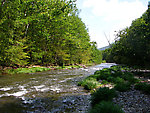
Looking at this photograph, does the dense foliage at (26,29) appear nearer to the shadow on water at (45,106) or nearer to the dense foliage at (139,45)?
the shadow on water at (45,106)

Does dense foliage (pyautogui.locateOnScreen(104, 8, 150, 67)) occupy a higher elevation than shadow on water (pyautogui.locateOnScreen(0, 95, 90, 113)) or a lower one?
higher

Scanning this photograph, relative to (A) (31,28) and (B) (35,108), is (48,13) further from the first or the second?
(B) (35,108)

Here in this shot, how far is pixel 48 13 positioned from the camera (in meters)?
23.0

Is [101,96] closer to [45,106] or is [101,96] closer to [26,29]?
[45,106]

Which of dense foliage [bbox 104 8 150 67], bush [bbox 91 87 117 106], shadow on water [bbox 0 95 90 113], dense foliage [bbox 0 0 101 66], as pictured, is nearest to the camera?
shadow on water [bbox 0 95 90 113]

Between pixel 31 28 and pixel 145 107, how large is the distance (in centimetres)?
2467

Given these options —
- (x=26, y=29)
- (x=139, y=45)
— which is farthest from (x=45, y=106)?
(x=26, y=29)

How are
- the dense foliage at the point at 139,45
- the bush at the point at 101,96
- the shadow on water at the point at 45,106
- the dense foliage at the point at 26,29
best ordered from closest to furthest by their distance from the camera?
the shadow on water at the point at 45,106, the bush at the point at 101,96, the dense foliage at the point at 139,45, the dense foliage at the point at 26,29

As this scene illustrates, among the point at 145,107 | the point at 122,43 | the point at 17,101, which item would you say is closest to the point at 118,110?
the point at 145,107

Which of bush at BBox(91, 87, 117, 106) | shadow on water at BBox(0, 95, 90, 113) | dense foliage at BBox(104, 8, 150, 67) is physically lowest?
shadow on water at BBox(0, 95, 90, 113)

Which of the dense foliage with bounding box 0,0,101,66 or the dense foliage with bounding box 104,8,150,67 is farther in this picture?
the dense foliage with bounding box 0,0,101,66

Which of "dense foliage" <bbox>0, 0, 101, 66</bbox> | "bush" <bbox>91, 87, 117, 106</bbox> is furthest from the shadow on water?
"dense foliage" <bbox>0, 0, 101, 66</bbox>

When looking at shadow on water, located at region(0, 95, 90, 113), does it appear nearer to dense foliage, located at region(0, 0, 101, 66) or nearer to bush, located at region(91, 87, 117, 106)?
bush, located at region(91, 87, 117, 106)

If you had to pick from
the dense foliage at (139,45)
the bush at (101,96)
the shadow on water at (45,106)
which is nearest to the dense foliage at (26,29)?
the shadow on water at (45,106)
